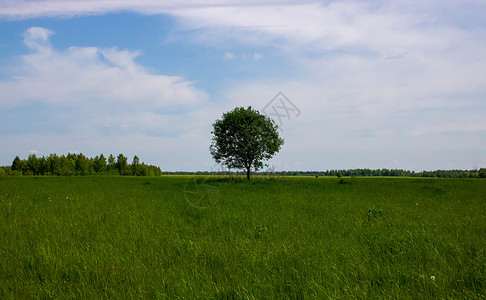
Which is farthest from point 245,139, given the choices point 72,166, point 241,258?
point 72,166

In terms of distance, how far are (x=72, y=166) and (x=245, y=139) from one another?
6863cm

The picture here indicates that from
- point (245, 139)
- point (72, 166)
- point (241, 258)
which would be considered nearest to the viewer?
point (241, 258)

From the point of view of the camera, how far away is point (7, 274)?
4355 mm

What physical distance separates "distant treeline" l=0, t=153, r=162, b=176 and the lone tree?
6197 centimetres

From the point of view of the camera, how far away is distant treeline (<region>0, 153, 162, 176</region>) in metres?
80.5

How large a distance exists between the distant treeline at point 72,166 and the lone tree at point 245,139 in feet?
203

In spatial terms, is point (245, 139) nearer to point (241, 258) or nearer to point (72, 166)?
point (241, 258)

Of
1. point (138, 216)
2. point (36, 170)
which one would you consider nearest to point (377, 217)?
point (138, 216)

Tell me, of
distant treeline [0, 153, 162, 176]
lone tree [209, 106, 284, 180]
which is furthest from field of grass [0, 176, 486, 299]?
distant treeline [0, 153, 162, 176]

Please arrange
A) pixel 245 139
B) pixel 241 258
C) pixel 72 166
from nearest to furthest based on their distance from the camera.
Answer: pixel 241 258 < pixel 245 139 < pixel 72 166

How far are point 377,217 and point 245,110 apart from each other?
2693 centimetres

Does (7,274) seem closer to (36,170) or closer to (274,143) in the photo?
(274,143)

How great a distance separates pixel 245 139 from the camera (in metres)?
32.7

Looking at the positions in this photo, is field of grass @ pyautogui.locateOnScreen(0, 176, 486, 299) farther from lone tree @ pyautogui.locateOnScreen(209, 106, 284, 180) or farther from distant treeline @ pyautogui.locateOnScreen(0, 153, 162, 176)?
distant treeline @ pyautogui.locateOnScreen(0, 153, 162, 176)
